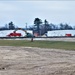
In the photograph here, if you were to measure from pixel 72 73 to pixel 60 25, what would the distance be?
596 ft

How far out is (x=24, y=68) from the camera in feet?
62.2

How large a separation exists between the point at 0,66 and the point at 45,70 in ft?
13.8

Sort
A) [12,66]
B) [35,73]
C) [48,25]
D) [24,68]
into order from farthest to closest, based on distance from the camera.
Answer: [48,25], [12,66], [24,68], [35,73]

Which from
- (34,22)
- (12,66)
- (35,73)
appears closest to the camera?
(35,73)

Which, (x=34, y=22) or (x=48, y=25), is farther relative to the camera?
(x=48, y=25)

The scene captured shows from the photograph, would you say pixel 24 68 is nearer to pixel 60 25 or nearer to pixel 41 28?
pixel 41 28

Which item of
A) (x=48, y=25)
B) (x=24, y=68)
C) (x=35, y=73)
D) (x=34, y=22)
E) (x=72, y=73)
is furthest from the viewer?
(x=48, y=25)

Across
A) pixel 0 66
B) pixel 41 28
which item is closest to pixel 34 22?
pixel 41 28

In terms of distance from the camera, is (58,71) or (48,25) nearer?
(58,71)

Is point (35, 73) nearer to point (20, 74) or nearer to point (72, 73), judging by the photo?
point (20, 74)

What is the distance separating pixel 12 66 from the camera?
20391 millimetres

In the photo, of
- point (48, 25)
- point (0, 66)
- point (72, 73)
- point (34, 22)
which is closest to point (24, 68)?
point (0, 66)

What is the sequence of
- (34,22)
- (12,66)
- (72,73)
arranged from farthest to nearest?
(34,22)
(12,66)
(72,73)

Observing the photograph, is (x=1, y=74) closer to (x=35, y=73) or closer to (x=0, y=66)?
(x=35, y=73)
